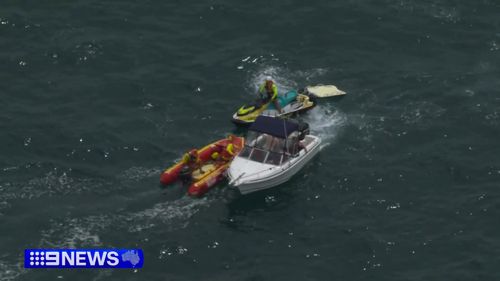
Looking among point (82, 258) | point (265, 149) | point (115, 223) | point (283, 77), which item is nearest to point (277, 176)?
point (265, 149)

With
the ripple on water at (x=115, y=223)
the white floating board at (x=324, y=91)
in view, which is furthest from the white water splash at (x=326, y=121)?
the ripple on water at (x=115, y=223)

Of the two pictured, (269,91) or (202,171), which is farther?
(269,91)

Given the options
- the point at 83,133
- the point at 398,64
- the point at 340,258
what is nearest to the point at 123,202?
the point at 83,133

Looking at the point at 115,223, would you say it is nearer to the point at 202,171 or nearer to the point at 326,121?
the point at 202,171

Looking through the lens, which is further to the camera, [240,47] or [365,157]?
[240,47]

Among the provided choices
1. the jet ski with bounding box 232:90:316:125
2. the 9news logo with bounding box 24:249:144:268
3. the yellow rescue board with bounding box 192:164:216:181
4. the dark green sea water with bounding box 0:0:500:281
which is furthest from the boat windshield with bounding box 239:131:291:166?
the 9news logo with bounding box 24:249:144:268

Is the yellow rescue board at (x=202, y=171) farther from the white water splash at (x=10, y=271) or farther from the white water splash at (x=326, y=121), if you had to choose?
the white water splash at (x=10, y=271)

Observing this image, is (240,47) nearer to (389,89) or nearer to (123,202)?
(389,89)
